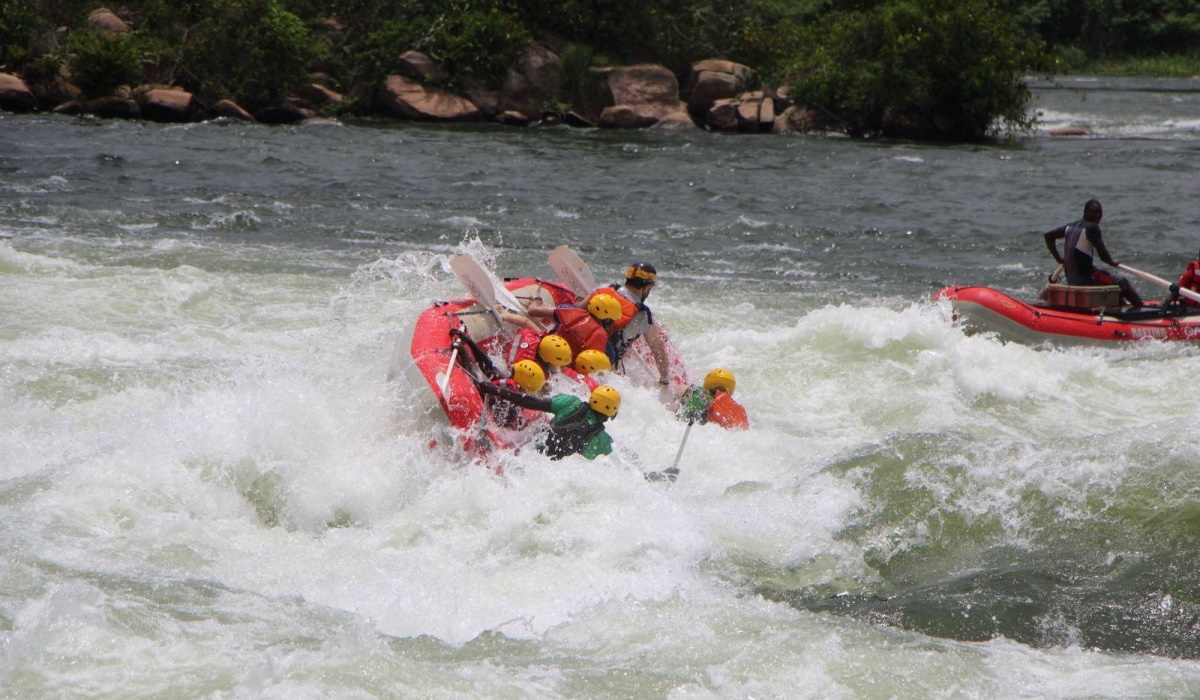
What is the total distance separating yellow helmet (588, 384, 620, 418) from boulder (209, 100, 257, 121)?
1943 cm

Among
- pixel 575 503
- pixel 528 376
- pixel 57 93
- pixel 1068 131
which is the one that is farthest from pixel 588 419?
pixel 1068 131

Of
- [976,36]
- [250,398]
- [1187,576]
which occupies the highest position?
[976,36]

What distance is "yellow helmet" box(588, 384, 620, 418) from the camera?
5969 mm

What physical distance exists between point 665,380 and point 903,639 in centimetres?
312

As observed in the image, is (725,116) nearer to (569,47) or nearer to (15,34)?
(569,47)

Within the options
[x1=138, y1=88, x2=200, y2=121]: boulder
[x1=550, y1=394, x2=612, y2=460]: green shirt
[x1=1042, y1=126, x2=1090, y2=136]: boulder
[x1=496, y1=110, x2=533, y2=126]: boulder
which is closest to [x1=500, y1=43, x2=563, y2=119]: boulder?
[x1=496, y1=110, x2=533, y2=126]: boulder

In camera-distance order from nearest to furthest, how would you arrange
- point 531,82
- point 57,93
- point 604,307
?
point 604,307 → point 57,93 → point 531,82

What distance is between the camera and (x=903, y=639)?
474 centimetres

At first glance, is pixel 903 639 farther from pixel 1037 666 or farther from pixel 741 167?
pixel 741 167

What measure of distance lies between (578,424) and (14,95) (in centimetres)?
2013

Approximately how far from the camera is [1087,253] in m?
10.1

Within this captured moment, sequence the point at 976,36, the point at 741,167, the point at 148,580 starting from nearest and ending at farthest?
the point at 148,580, the point at 741,167, the point at 976,36

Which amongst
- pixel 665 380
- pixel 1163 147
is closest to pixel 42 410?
pixel 665 380

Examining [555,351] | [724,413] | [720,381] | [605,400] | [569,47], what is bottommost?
[724,413]
